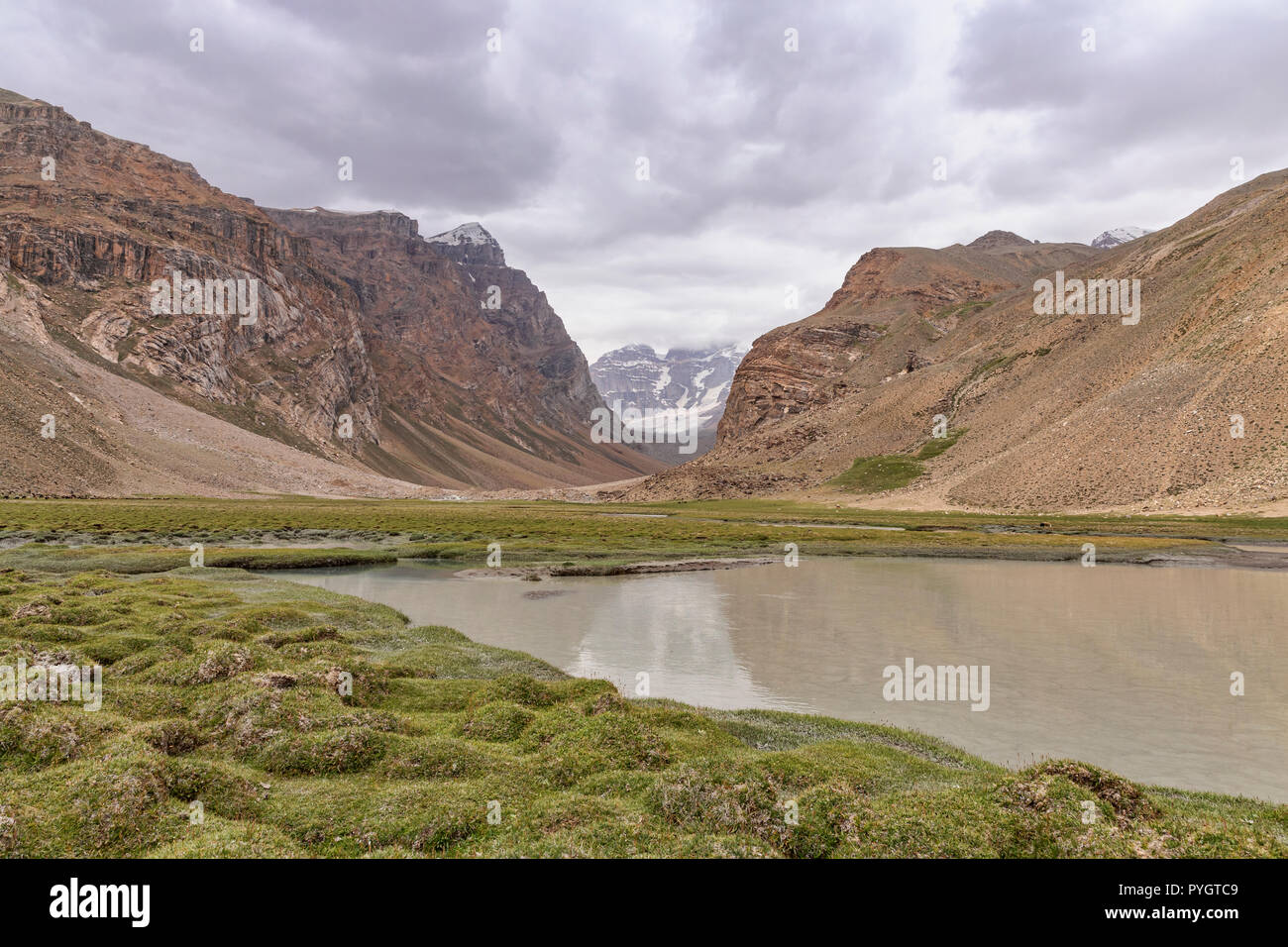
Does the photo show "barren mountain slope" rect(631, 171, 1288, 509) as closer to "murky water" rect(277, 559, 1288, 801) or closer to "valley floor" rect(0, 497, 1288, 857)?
"murky water" rect(277, 559, 1288, 801)

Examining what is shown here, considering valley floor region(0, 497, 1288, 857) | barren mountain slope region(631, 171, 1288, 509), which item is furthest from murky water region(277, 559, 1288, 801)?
barren mountain slope region(631, 171, 1288, 509)

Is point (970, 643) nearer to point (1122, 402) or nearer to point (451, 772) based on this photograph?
point (451, 772)

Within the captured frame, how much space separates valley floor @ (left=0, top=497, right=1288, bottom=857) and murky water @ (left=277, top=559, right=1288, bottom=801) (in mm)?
3345

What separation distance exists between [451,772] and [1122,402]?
135063mm

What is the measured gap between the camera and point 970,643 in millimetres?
30938

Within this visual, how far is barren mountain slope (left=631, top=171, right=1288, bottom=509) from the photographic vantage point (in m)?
99.6

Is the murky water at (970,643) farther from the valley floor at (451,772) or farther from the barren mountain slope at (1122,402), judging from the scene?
the barren mountain slope at (1122,402)

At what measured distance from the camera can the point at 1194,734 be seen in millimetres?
19203

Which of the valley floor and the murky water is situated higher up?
the valley floor

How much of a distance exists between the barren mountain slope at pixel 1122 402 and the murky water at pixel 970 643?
58982 mm

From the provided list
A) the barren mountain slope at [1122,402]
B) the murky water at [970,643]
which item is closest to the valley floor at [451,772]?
the murky water at [970,643]
